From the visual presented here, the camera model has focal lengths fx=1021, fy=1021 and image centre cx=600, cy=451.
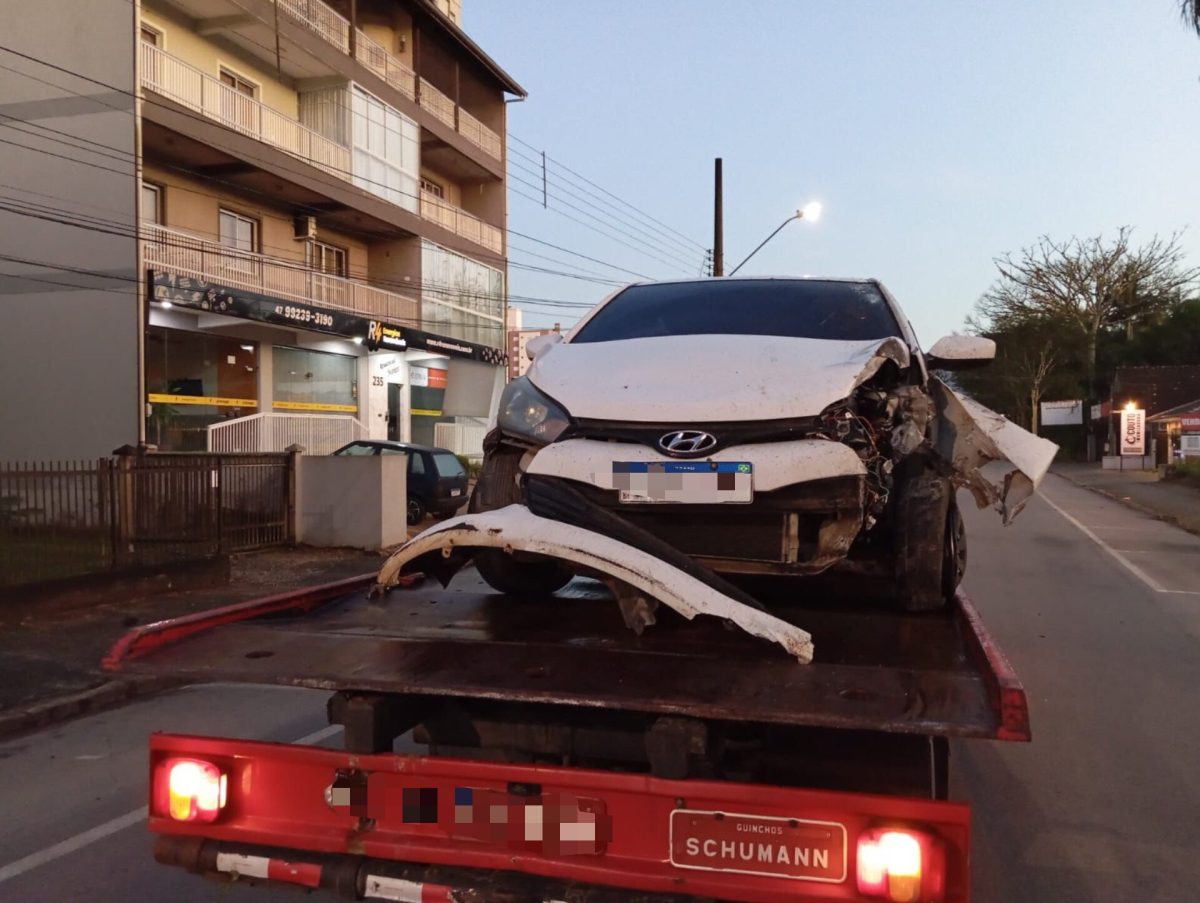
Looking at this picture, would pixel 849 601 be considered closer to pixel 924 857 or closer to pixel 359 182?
pixel 924 857

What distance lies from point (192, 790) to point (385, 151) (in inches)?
927

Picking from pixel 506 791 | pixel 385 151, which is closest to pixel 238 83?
pixel 385 151

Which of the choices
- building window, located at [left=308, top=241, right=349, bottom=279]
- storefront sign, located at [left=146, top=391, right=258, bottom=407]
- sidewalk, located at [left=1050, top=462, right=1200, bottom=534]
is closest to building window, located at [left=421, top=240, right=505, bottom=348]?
building window, located at [left=308, top=241, right=349, bottom=279]

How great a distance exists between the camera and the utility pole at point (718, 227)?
84.4 feet

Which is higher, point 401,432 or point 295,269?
point 295,269

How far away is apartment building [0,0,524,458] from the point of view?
1736 centimetres

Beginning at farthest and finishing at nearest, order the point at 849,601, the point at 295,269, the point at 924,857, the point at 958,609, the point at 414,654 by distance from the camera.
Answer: the point at 295,269 < the point at 849,601 < the point at 958,609 < the point at 414,654 < the point at 924,857

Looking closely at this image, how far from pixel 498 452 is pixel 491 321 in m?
26.9

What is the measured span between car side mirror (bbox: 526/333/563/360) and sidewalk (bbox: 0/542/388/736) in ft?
13.2

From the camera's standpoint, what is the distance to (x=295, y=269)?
2147 centimetres

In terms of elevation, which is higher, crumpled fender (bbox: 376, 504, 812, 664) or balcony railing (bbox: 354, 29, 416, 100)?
balcony railing (bbox: 354, 29, 416, 100)

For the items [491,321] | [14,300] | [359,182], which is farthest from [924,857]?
[491,321]

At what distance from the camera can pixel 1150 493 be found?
31.4 meters

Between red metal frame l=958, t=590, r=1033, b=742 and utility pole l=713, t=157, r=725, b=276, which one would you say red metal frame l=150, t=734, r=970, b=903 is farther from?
utility pole l=713, t=157, r=725, b=276
